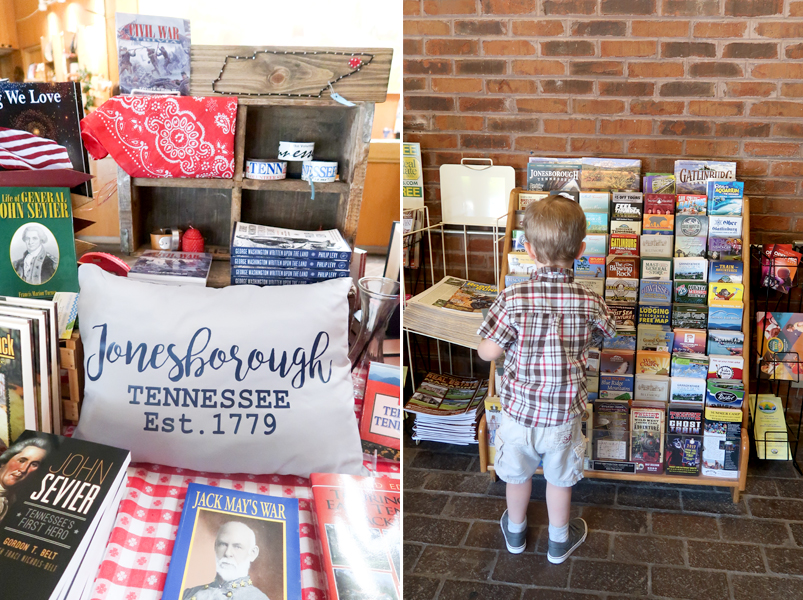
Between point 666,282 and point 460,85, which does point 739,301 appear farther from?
point 460,85

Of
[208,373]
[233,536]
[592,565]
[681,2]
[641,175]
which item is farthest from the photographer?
[641,175]

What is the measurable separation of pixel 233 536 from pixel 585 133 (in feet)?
6.30

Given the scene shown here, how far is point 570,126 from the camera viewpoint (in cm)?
252

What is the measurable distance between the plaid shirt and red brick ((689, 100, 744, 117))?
3.20 ft

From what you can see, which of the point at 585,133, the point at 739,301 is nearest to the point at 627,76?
the point at 585,133

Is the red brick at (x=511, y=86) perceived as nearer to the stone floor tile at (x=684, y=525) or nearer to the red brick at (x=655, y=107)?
the red brick at (x=655, y=107)

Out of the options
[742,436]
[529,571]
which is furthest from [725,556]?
[529,571]

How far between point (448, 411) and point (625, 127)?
1235 mm

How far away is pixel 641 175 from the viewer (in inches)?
98.5

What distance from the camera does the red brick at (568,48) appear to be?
2.43 m

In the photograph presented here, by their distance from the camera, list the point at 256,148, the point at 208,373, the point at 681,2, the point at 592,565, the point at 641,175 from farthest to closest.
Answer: the point at 641,175
the point at 681,2
the point at 592,565
the point at 256,148
the point at 208,373

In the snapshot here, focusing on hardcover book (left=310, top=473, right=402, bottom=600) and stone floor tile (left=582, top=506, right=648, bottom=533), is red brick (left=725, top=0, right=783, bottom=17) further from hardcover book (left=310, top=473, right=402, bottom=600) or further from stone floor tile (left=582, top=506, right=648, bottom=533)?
hardcover book (left=310, top=473, right=402, bottom=600)

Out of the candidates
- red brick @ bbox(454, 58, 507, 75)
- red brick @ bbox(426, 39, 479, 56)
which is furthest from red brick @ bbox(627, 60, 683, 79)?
red brick @ bbox(426, 39, 479, 56)

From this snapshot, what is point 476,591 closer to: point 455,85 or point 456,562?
point 456,562
